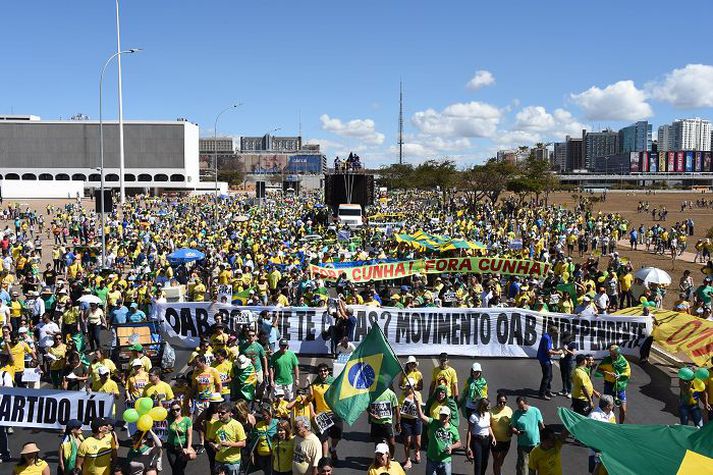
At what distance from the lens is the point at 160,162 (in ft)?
427

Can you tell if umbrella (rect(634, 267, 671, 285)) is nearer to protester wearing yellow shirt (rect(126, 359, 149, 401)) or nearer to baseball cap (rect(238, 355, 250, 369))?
baseball cap (rect(238, 355, 250, 369))

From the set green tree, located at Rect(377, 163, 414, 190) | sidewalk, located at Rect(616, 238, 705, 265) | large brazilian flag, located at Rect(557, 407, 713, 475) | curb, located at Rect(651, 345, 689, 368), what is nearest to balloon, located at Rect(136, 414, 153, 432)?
large brazilian flag, located at Rect(557, 407, 713, 475)

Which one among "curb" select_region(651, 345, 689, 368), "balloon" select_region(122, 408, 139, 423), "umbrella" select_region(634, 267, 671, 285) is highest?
"umbrella" select_region(634, 267, 671, 285)

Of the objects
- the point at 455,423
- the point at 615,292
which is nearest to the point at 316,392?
the point at 455,423

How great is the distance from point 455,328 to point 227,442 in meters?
7.53

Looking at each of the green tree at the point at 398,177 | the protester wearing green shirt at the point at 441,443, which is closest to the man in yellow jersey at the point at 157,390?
the protester wearing green shirt at the point at 441,443

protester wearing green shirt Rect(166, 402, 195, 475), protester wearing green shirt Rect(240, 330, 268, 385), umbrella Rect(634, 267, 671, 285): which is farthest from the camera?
umbrella Rect(634, 267, 671, 285)

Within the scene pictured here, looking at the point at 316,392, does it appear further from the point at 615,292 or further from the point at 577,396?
the point at 615,292

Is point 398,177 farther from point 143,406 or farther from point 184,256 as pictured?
point 143,406

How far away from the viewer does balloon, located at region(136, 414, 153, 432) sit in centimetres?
745

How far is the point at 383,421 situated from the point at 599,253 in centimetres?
2886

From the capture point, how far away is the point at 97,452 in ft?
24.0

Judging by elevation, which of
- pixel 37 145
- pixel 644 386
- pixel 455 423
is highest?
pixel 37 145

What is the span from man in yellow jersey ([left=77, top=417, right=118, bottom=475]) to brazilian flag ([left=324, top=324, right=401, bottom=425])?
2.62 metres
